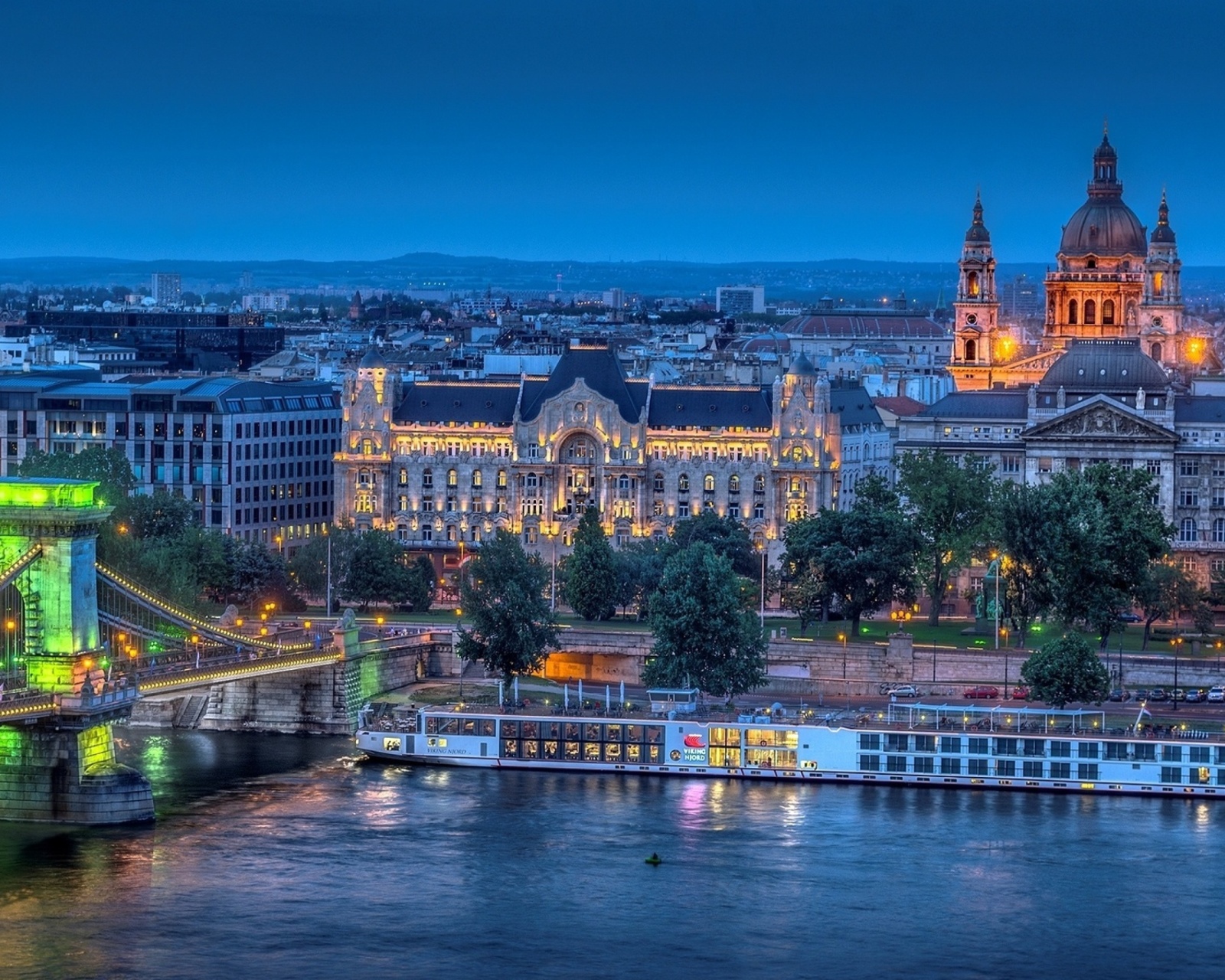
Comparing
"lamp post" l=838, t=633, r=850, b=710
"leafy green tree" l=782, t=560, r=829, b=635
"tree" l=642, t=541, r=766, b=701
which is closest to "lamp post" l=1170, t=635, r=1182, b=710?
"lamp post" l=838, t=633, r=850, b=710

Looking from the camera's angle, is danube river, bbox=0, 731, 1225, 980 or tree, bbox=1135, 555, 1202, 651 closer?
danube river, bbox=0, 731, 1225, 980

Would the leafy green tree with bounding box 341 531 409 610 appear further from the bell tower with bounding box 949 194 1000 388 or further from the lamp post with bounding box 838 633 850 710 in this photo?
the bell tower with bounding box 949 194 1000 388

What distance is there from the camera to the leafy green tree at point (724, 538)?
143 meters

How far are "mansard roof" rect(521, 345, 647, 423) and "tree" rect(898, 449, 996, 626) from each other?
20461 mm

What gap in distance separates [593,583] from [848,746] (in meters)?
26.0

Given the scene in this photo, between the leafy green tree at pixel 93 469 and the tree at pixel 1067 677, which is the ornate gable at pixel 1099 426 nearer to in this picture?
the tree at pixel 1067 677

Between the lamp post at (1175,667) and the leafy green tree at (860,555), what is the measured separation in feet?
32.2

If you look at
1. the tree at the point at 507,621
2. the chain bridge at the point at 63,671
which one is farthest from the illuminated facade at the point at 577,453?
the chain bridge at the point at 63,671

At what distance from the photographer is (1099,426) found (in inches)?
5930

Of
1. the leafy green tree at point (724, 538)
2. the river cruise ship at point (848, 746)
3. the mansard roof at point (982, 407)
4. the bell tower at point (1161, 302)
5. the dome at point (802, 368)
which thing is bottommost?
the river cruise ship at point (848, 746)

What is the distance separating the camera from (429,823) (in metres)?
98.9

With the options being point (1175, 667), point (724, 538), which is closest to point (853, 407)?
point (724, 538)

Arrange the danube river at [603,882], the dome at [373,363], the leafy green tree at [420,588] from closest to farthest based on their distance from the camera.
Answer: the danube river at [603,882], the leafy green tree at [420,588], the dome at [373,363]

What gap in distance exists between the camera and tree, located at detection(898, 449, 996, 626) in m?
134
